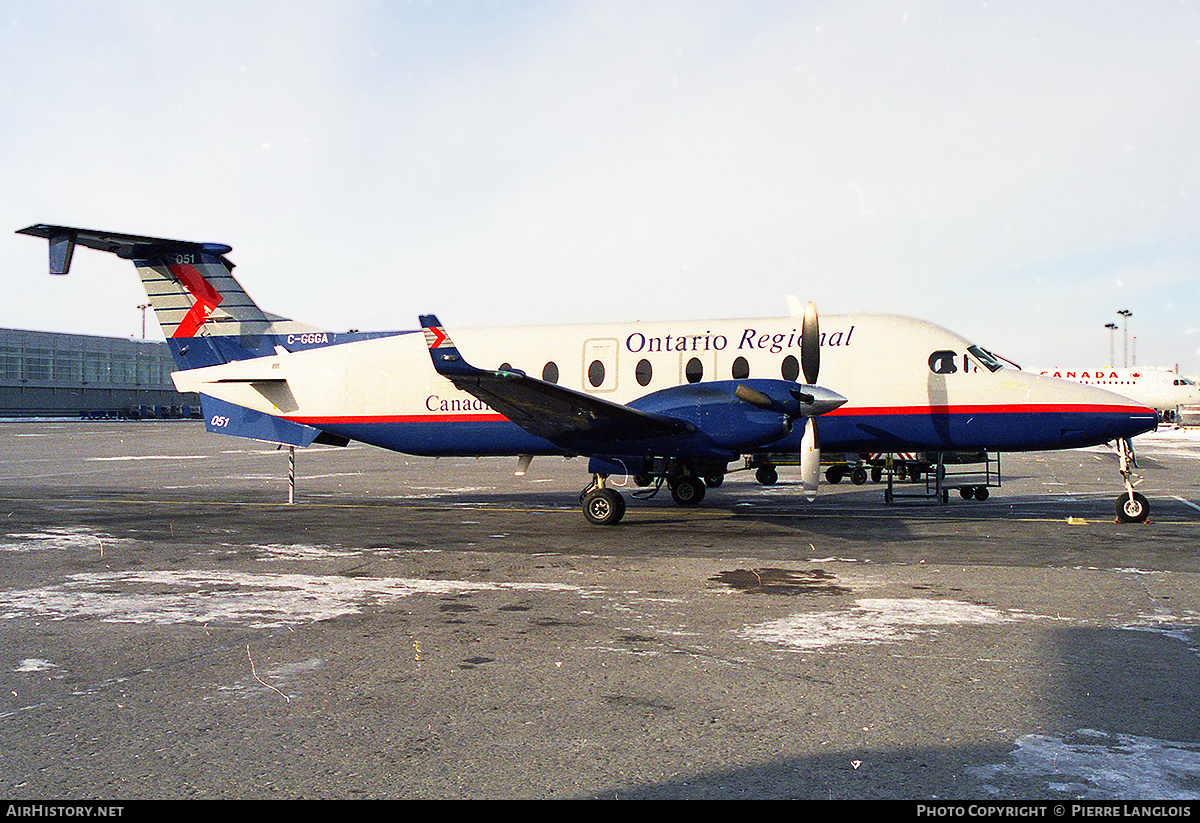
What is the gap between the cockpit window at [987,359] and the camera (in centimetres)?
1512

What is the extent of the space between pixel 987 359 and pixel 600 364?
7.04 meters

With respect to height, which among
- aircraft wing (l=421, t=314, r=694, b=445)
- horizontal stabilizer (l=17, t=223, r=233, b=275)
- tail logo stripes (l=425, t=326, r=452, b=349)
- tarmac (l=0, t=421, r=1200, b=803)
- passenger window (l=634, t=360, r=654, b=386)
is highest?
horizontal stabilizer (l=17, t=223, r=233, b=275)

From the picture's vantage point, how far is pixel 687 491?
17969 mm

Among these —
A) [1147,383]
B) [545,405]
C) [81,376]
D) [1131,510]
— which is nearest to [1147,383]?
[1147,383]

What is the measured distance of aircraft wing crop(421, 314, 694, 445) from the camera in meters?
12.6

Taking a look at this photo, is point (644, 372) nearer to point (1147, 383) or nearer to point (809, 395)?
point (809, 395)

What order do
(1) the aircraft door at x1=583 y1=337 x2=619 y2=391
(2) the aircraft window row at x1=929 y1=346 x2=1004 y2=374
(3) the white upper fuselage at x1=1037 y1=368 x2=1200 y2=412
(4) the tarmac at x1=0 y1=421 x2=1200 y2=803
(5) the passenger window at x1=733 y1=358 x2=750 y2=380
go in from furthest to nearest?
(3) the white upper fuselage at x1=1037 y1=368 x2=1200 y2=412, (1) the aircraft door at x1=583 y1=337 x2=619 y2=391, (5) the passenger window at x1=733 y1=358 x2=750 y2=380, (2) the aircraft window row at x1=929 y1=346 x2=1004 y2=374, (4) the tarmac at x1=0 y1=421 x2=1200 y2=803

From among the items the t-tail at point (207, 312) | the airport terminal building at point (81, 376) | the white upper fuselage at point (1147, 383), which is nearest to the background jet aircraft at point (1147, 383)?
the white upper fuselage at point (1147, 383)

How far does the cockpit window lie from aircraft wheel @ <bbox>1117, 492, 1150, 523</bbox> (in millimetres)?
2955

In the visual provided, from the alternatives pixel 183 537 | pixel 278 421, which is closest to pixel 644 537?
pixel 183 537

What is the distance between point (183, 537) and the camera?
1312 cm

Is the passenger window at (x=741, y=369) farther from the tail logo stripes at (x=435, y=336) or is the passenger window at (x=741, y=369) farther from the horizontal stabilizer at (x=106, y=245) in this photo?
the horizontal stabilizer at (x=106, y=245)

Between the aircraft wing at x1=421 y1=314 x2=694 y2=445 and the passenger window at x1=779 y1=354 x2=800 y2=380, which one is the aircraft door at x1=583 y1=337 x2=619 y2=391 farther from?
the passenger window at x1=779 y1=354 x2=800 y2=380

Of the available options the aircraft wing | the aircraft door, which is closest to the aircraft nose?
the aircraft wing
